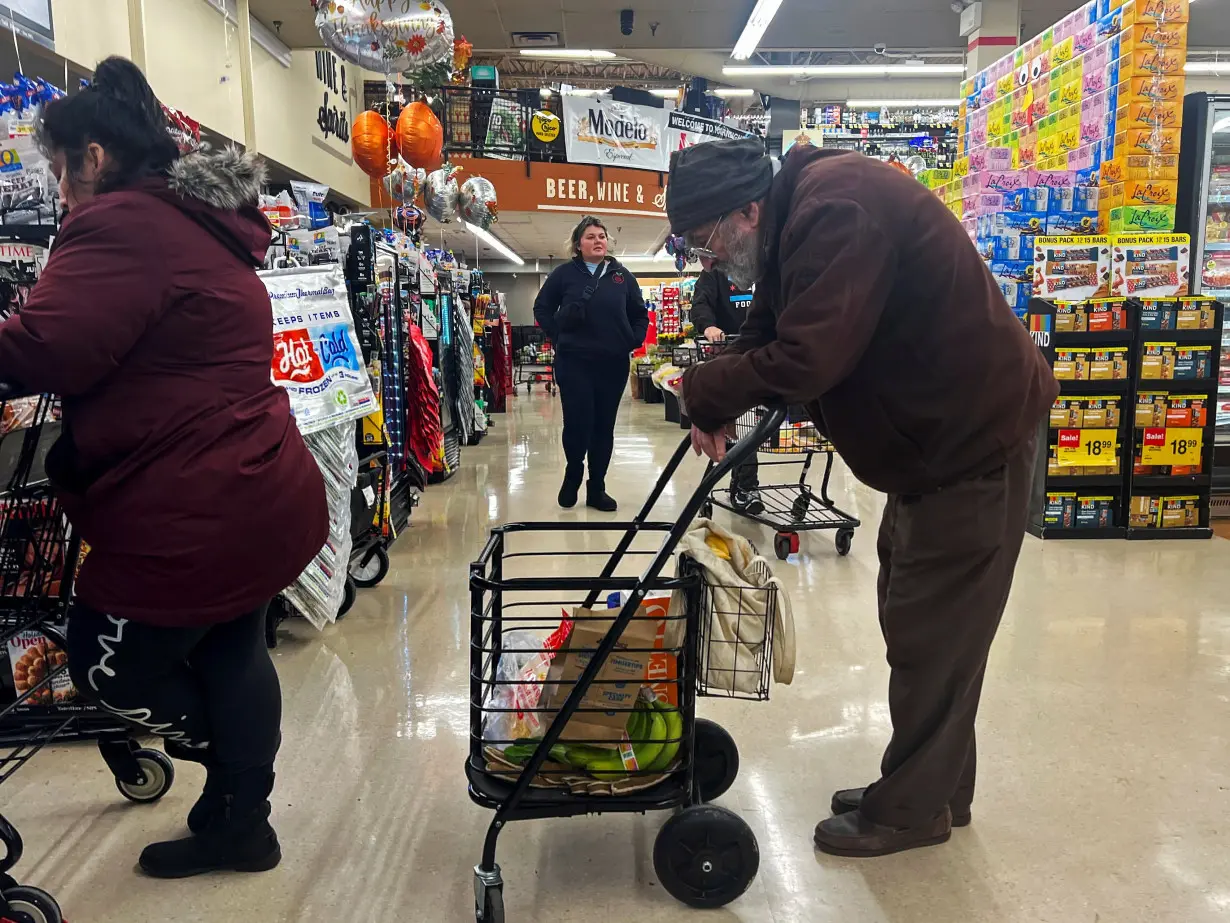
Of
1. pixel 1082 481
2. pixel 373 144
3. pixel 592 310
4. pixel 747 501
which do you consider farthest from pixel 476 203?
pixel 1082 481

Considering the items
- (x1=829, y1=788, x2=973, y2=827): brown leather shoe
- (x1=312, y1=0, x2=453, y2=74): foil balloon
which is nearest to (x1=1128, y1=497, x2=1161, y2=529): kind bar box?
(x1=829, y1=788, x2=973, y2=827): brown leather shoe

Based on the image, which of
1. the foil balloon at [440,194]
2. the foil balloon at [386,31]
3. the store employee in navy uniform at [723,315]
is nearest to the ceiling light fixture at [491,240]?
the foil balloon at [440,194]

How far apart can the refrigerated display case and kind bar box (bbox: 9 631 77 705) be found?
5.87 meters

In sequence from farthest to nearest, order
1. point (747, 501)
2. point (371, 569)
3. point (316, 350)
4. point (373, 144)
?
1. point (373, 144)
2. point (747, 501)
3. point (371, 569)
4. point (316, 350)

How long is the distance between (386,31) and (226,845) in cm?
475

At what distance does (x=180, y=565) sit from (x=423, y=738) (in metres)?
1.15

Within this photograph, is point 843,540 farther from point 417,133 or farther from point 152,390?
point 417,133

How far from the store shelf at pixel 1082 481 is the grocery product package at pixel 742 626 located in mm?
3638

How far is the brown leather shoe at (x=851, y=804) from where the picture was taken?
2047 millimetres

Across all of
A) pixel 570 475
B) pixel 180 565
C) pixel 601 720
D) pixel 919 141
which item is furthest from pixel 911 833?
pixel 919 141

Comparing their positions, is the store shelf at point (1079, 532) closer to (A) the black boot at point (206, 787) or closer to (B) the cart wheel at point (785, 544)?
(B) the cart wheel at point (785, 544)

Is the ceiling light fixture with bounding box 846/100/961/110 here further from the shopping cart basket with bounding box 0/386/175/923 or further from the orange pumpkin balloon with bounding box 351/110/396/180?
the shopping cart basket with bounding box 0/386/175/923

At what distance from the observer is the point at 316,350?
118 inches

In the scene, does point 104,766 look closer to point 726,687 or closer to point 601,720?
point 601,720
